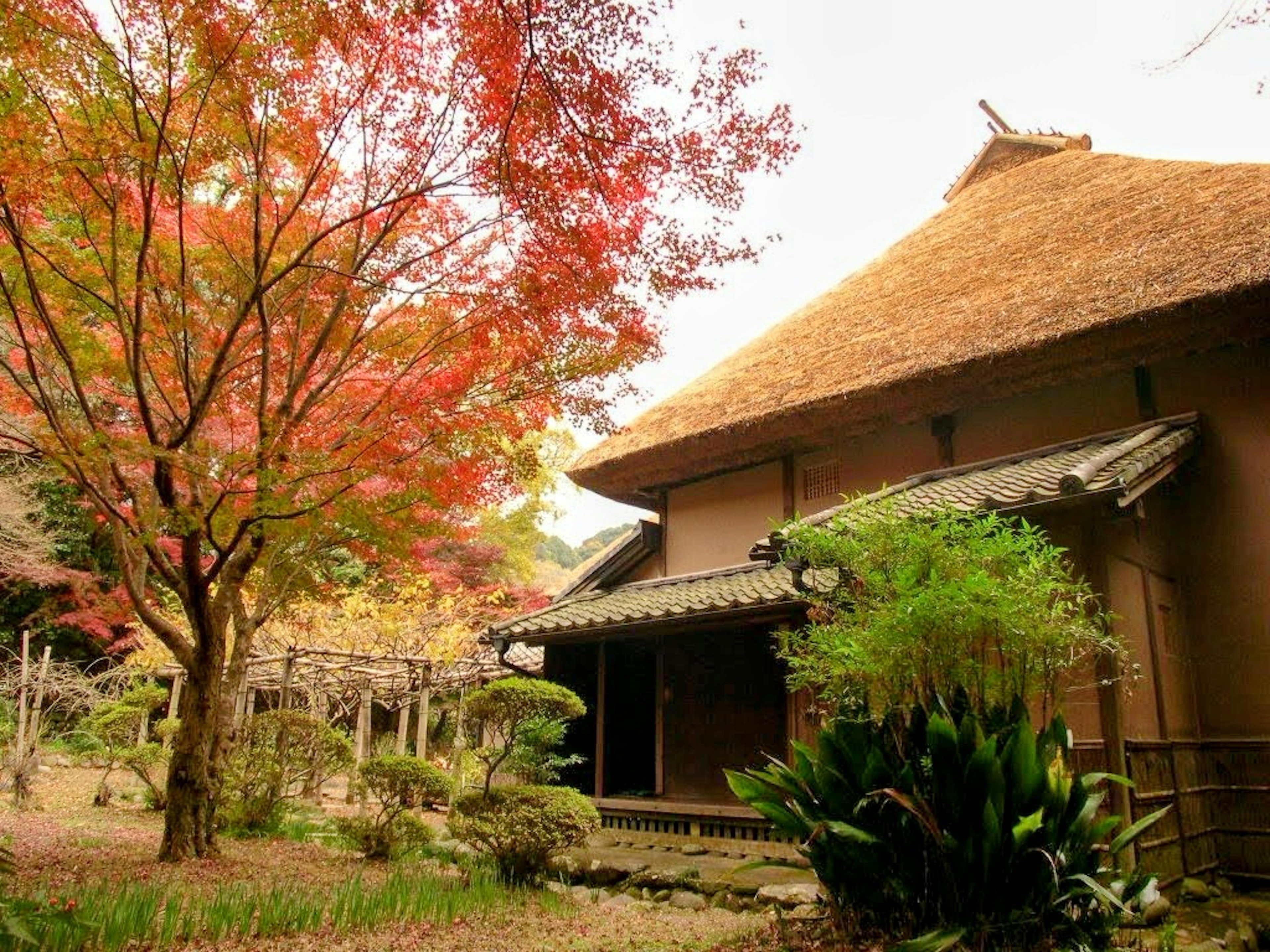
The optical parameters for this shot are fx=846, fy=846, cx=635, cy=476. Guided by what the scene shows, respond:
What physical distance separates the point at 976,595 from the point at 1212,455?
4327 mm

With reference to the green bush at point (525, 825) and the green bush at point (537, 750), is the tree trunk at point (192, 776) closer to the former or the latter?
the green bush at point (525, 825)

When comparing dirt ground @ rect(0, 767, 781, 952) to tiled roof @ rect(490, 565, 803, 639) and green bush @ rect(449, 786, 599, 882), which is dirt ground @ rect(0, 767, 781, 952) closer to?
green bush @ rect(449, 786, 599, 882)

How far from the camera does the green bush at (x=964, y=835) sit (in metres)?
3.23

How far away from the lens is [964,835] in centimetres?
332

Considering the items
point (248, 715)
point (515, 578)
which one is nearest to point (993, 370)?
point (248, 715)

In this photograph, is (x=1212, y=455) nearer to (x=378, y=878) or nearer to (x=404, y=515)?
(x=404, y=515)

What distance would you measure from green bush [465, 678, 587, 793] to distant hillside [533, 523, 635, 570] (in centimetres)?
3559

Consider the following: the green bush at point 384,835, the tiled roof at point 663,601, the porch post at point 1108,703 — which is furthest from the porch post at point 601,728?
the porch post at point 1108,703

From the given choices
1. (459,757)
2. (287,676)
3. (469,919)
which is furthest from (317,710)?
(469,919)

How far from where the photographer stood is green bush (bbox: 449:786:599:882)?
6.09 meters

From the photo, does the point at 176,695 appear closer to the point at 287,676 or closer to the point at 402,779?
the point at 287,676

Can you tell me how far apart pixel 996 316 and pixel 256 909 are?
710 cm

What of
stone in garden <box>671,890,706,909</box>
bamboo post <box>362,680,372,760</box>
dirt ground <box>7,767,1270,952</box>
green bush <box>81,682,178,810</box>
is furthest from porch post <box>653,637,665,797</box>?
green bush <box>81,682,178,810</box>

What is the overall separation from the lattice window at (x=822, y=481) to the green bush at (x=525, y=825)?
392cm
